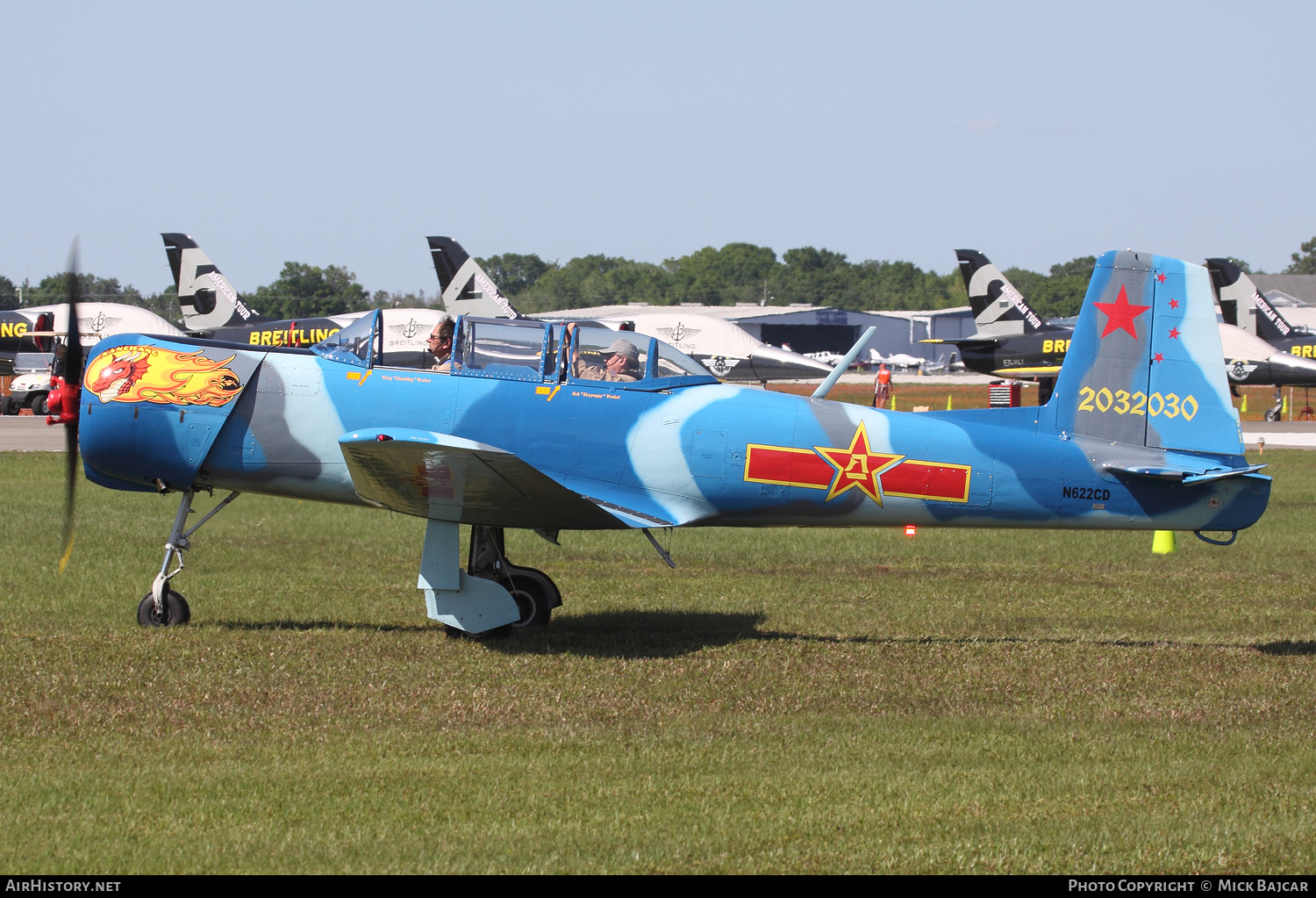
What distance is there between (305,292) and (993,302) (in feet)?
250

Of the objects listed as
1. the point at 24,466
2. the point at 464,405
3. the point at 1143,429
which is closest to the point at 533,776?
the point at 464,405

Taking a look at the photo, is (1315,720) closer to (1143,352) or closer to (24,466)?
(1143,352)

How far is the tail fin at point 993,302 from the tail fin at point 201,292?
923 inches

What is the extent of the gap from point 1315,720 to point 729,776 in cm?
357

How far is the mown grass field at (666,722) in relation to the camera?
15.7 feet

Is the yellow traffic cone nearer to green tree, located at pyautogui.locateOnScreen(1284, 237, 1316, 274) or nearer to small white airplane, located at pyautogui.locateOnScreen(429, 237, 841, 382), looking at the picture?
small white airplane, located at pyautogui.locateOnScreen(429, 237, 841, 382)

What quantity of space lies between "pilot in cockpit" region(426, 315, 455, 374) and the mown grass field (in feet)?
6.50

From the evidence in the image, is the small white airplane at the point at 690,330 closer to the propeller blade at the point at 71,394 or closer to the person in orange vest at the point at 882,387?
the person in orange vest at the point at 882,387

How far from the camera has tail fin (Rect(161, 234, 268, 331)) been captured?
37062 millimetres

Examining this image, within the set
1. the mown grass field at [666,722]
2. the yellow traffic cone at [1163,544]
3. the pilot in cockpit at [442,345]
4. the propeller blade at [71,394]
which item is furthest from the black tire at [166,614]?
the yellow traffic cone at [1163,544]

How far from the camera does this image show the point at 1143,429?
8.59 m

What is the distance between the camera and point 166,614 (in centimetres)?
867

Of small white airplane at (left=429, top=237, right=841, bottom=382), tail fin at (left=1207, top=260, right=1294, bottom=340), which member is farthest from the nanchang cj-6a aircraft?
tail fin at (left=1207, top=260, right=1294, bottom=340)
